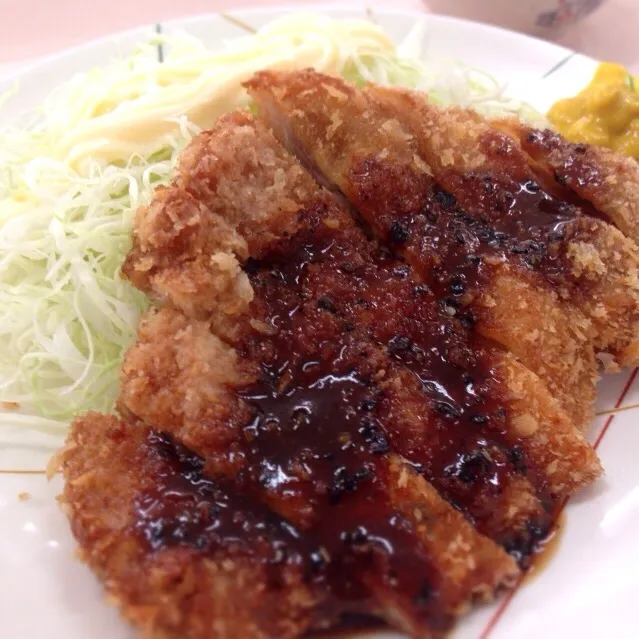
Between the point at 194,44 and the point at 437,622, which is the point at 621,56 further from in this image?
the point at 437,622

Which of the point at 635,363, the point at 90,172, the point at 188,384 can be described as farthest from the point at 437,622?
the point at 90,172

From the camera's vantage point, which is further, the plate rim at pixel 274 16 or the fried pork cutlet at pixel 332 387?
the plate rim at pixel 274 16

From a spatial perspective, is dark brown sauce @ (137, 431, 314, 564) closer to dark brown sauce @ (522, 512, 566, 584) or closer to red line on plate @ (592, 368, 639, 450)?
dark brown sauce @ (522, 512, 566, 584)

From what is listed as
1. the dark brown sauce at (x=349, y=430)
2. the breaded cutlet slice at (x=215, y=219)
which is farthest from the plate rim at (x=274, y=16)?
the dark brown sauce at (x=349, y=430)

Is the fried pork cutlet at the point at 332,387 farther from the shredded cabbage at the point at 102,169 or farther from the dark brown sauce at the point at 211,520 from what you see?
the shredded cabbage at the point at 102,169

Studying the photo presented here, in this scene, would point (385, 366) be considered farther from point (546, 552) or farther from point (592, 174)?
point (592, 174)

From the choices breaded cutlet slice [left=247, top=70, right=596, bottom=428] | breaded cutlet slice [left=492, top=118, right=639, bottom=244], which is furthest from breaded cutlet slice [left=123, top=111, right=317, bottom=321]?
breaded cutlet slice [left=492, top=118, right=639, bottom=244]
